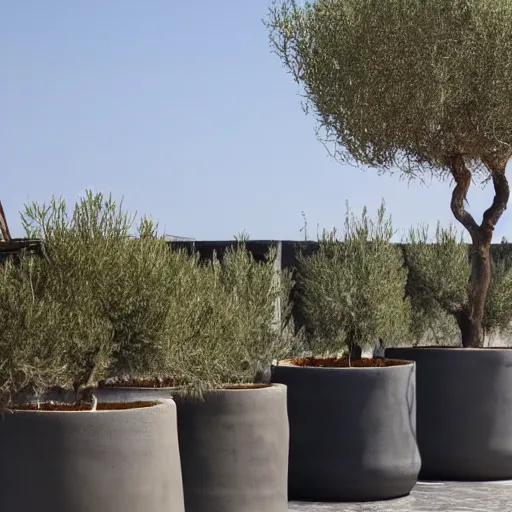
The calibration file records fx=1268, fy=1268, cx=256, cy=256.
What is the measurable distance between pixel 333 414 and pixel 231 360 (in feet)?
6.69

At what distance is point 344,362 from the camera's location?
36.7ft

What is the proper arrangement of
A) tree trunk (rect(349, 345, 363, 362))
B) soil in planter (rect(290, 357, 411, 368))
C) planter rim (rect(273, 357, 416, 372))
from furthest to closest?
tree trunk (rect(349, 345, 363, 362)) < soil in planter (rect(290, 357, 411, 368)) < planter rim (rect(273, 357, 416, 372))

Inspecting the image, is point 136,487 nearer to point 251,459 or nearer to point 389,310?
point 251,459

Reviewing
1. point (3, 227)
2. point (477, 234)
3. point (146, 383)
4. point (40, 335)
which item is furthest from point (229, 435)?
point (3, 227)

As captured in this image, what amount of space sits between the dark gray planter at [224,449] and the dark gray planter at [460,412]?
352cm

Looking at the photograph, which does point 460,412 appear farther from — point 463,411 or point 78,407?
point 78,407

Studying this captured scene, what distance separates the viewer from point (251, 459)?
28.1 feet

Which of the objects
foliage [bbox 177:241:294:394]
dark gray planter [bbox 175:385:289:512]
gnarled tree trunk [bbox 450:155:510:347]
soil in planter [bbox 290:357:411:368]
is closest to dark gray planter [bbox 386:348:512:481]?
soil in planter [bbox 290:357:411:368]

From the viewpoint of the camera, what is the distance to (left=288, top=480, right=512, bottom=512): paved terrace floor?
10.1 m

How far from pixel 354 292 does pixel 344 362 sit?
2.11 feet

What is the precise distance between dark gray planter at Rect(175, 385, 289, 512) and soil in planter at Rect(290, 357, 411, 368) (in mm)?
2392

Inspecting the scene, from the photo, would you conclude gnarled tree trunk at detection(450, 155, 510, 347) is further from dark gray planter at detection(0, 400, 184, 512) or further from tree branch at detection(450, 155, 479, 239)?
dark gray planter at detection(0, 400, 184, 512)

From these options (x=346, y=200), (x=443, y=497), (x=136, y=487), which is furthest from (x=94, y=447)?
(x=346, y=200)

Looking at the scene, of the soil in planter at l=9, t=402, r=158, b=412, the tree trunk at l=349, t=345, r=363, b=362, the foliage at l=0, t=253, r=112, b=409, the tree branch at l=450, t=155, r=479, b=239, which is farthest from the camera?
the tree branch at l=450, t=155, r=479, b=239
